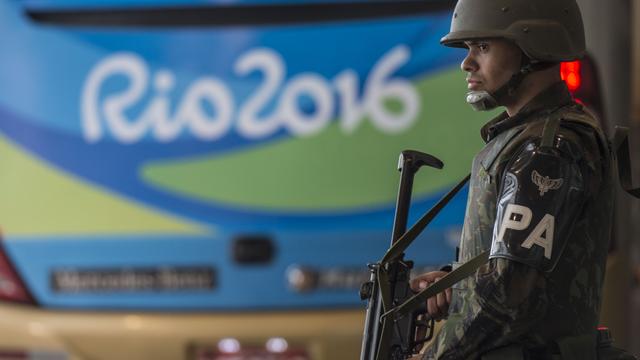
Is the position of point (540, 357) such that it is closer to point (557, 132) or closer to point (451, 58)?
point (557, 132)

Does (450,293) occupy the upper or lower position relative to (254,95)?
lower

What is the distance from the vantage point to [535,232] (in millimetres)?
2178

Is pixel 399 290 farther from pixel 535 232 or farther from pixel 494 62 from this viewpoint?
pixel 494 62

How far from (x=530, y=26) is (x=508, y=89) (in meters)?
0.13

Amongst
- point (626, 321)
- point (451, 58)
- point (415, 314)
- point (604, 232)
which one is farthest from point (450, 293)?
point (626, 321)

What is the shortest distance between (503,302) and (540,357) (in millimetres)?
184

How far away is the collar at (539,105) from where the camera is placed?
2393 millimetres

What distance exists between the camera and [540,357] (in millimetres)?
2309

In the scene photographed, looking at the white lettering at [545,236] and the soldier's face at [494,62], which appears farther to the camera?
the soldier's face at [494,62]

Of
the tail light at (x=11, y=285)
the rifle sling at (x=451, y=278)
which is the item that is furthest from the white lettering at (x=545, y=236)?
the tail light at (x=11, y=285)

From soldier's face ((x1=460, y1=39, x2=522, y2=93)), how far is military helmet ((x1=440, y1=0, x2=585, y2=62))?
0.11 ft

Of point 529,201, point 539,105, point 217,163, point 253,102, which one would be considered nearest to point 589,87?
point 253,102

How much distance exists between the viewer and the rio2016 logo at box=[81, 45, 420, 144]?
426 cm

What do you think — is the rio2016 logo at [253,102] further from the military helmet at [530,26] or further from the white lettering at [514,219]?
the white lettering at [514,219]
